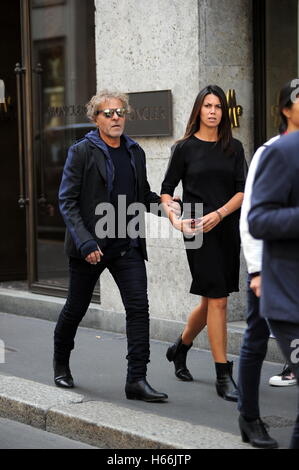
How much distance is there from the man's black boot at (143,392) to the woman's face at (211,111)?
1649 mm

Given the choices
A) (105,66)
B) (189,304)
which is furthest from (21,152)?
(189,304)

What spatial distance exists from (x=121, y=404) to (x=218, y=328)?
76 cm

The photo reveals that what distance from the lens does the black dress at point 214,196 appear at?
652cm

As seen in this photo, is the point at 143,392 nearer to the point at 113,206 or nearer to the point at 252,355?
the point at 113,206

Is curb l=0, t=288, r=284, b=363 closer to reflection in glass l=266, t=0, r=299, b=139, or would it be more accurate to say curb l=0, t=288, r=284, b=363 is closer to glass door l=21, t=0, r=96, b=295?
glass door l=21, t=0, r=96, b=295

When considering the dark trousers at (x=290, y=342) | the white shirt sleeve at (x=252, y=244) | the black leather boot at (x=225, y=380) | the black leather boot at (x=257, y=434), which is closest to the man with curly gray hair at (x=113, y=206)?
the black leather boot at (x=225, y=380)

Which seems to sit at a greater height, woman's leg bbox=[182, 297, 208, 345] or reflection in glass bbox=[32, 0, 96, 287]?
reflection in glass bbox=[32, 0, 96, 287]

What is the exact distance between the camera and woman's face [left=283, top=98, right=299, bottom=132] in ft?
15.6

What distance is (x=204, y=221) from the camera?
→ 6410 millimetres

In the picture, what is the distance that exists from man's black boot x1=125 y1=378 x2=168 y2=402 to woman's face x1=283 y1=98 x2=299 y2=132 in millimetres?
2218

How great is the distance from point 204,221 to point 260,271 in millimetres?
1790

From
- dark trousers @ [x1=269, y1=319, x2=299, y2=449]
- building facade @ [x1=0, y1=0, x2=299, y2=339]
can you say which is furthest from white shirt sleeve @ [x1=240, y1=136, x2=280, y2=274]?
building facade @ [x1=0, y1=0, x2=299, y2=339]

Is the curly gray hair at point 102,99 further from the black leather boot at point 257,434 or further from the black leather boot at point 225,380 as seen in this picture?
the black leather boot at point 257,434
